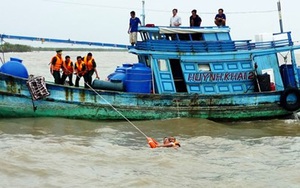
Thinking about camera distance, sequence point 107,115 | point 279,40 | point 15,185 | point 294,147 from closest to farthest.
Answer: point 15,185 → point 294,147 → point 107,115 → point 279,40

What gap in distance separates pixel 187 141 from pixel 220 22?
5.30 meters

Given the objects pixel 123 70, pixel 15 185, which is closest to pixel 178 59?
pixel 123 70

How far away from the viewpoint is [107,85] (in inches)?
612

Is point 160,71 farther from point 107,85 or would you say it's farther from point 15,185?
point 15,185

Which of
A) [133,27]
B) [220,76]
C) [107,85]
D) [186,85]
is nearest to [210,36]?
[220,76]

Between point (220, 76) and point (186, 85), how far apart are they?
110 cm

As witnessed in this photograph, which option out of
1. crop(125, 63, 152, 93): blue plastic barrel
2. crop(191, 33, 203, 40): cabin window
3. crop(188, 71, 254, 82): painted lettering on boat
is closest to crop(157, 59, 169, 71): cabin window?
crop(125, 63, 152, 93): blue plastic barrel

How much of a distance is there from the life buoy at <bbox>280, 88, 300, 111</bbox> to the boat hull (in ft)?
0.57

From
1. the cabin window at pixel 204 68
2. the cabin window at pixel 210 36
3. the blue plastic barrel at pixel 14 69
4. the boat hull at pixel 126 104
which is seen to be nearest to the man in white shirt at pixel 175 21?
the cabin window at pixel 210 36

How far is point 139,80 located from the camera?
619 inches

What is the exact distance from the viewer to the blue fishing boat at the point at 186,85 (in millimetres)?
15102

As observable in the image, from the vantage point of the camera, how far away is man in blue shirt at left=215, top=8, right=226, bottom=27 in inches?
659

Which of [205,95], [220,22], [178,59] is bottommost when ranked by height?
[205,95]

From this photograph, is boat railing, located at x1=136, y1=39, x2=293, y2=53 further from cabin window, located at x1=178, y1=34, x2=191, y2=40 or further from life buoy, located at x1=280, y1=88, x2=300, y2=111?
life buoy, located at x1=280, y1=88, x2=300, y2=111
